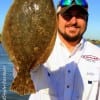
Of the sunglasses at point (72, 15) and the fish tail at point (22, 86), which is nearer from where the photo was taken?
the fish tail at point (22, 86)

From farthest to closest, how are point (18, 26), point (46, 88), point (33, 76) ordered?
point (46, 88), point (33, 76), point (18, 26)

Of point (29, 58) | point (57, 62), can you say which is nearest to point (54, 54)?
point (57, 62)

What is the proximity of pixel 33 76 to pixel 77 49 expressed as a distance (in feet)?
3.79

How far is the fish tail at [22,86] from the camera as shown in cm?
396

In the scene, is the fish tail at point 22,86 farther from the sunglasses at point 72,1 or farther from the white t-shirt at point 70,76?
the sunglasses at point 72,1

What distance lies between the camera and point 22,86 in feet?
13.1

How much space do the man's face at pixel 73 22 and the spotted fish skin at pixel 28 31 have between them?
1.60 metres

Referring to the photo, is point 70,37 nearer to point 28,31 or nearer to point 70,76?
point 70,76

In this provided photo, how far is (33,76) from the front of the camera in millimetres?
5168

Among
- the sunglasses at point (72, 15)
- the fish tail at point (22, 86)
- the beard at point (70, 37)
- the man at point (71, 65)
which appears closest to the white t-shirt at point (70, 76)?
the man at point (71, 65)

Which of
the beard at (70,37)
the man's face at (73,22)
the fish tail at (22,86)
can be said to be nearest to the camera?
the fish tail at (22,86)

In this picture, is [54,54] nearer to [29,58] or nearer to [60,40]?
[60,40]

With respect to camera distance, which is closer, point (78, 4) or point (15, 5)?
point (15, 5)

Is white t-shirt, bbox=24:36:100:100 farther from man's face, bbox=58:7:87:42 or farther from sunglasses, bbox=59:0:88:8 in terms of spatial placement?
sunglasses, bbox=59:0:88:8
